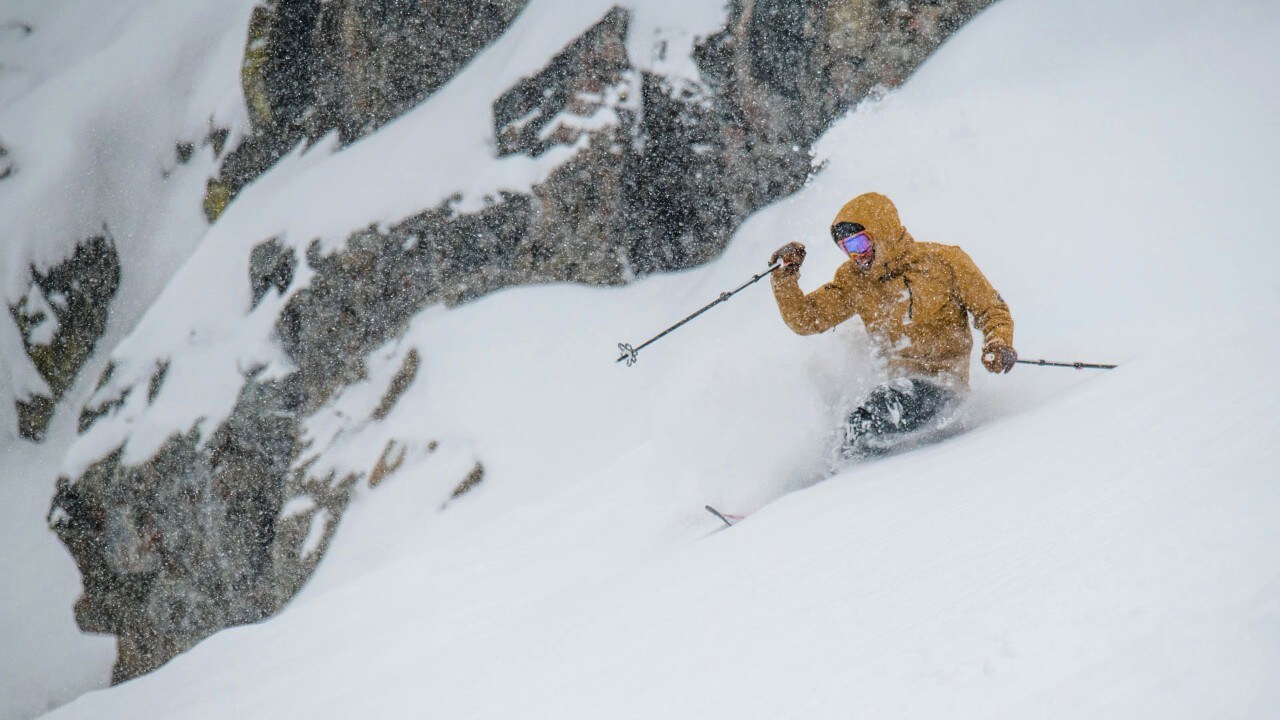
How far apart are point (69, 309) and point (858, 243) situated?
68.5ft

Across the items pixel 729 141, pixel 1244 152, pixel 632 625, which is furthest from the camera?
pixel 729 141

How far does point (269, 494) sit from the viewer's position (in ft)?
35.0

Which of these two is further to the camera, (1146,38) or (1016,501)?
(1146,38)

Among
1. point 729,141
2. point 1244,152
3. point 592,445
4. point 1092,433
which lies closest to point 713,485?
point 1092,433

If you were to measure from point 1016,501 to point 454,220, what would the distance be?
9149 millimetres

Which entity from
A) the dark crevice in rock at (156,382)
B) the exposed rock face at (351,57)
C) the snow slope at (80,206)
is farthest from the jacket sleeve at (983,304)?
the snow slope at (80,206)

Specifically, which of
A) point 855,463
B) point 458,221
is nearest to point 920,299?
point 855,463

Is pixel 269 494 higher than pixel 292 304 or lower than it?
lower

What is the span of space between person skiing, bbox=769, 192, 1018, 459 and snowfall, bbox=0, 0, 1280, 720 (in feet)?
1.07

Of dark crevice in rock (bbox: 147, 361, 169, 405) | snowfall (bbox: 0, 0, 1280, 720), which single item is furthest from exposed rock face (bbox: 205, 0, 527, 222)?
dark crevice in rock (bbox: 147, 361, 169, 405)

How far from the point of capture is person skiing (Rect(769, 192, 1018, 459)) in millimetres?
4258

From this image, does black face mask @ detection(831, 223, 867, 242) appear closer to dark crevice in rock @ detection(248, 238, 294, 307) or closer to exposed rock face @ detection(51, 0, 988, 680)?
exposed rock face @ detection(51, 0, 988, 680)

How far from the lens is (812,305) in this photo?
199 inches

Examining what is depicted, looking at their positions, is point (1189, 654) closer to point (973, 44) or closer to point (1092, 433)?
Answer: point (1092, 433)
